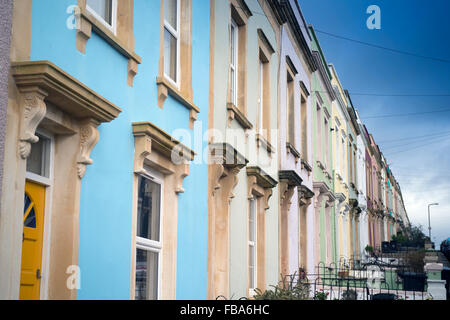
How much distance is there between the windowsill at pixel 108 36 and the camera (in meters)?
6.02

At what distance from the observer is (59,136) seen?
5941 mm

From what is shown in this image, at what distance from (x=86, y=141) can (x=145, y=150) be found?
1.24 meters

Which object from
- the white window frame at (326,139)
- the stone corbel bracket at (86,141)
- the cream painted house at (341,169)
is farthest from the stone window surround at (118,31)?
the cream painted house at (341,169)

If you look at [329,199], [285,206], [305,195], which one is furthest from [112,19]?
[329,199]

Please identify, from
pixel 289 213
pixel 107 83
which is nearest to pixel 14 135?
pixel 107 83

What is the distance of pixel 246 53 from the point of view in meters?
12.1

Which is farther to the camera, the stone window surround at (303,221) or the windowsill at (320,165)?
the windowsill at (320,165)

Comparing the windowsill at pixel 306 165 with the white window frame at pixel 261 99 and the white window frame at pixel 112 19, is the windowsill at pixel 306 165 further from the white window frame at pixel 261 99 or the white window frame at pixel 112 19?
the white window frame at pixel 112 19

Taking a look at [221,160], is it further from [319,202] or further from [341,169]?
[341,169]

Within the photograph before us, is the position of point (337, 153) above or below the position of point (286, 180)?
above

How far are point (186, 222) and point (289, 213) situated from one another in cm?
772

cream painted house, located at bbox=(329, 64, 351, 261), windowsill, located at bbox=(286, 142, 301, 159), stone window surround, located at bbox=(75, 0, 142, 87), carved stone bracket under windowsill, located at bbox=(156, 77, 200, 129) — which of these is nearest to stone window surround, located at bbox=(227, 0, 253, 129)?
carved stone bracket under windowsill, located at bbox=(156, 77, 200, 129)

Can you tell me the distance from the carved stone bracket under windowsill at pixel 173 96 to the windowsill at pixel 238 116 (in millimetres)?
1784
